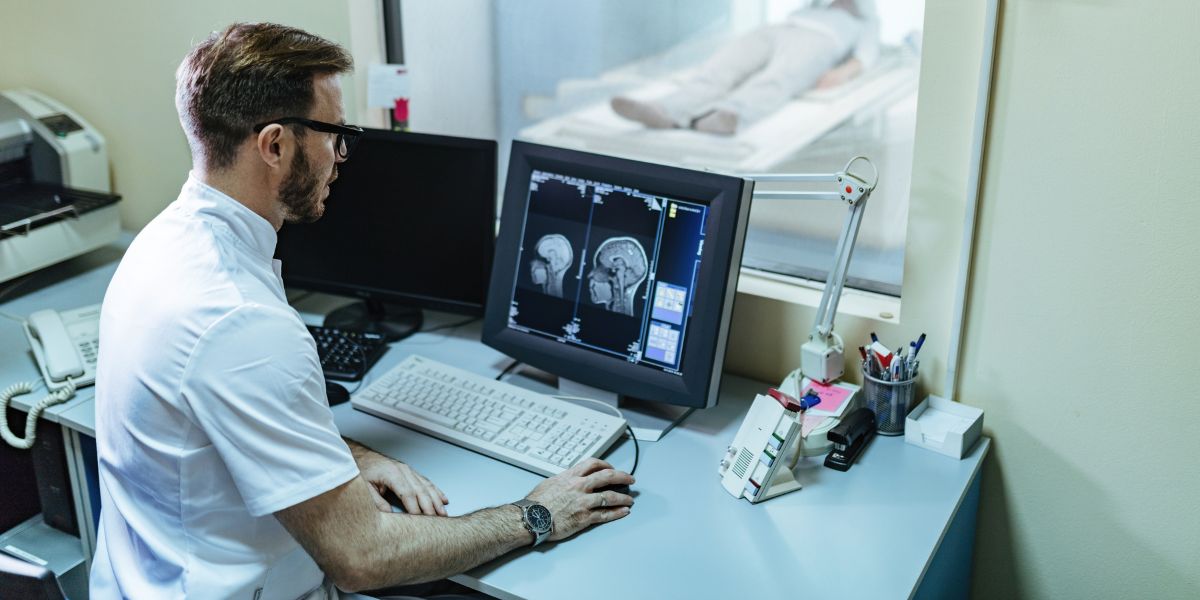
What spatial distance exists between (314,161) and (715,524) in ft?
2.44

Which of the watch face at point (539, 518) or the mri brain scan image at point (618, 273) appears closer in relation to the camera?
the watch face at point (539, 518)

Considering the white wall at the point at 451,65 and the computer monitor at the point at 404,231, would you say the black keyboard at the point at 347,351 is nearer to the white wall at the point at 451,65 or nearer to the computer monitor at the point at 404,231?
the computer monitor at the point at 404,231

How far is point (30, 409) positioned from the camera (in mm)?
1763

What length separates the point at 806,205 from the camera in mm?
1925

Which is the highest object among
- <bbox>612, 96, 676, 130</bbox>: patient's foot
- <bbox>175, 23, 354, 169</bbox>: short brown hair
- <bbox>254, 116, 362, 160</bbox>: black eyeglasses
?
<bbox>175, 23, 354, 169</bbox>: short brown hair

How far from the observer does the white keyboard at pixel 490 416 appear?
157 cm

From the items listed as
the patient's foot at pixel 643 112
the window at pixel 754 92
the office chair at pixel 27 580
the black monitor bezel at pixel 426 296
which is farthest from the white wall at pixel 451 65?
the office chair at pixel 27 580

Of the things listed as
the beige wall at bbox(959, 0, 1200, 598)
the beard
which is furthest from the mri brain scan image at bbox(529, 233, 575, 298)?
the beige wall at bbox(959, 0, 1200, 598)

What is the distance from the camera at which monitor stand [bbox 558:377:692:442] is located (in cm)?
167

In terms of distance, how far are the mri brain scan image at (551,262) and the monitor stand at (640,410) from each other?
0.17 metres

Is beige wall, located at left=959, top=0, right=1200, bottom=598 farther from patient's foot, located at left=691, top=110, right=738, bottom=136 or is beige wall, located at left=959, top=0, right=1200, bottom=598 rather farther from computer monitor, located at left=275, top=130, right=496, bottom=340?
computer monitor, located at left=275, top=130, right=496, bottom=340

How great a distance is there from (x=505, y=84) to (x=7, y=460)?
1326 mm

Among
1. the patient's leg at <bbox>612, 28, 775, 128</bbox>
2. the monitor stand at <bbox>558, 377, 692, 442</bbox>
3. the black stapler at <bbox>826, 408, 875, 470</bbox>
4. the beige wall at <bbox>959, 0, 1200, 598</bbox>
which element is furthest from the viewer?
the patient's leg at <bbox>612, 28, 775, 128</bbox>

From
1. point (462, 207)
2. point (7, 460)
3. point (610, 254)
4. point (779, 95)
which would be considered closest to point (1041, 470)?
point (610, 254)
